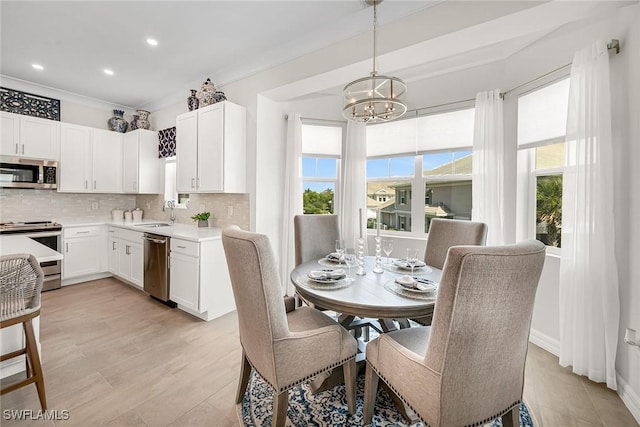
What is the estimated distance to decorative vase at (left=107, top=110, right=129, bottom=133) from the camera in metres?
4.47

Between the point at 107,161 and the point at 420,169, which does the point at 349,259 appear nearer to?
the point at 420,169

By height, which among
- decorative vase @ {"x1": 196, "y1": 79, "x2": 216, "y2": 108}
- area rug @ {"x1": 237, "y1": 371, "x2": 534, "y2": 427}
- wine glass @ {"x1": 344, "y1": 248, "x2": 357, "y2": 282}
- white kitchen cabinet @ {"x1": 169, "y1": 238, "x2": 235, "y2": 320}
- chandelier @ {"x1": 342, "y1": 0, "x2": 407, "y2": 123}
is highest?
decorative vase @ {"x1": 196, "y1": 79, "x2": 216, "y2": 108}

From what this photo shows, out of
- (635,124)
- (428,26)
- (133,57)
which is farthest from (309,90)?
(635,124)

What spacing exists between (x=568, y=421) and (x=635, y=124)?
6.14 ft

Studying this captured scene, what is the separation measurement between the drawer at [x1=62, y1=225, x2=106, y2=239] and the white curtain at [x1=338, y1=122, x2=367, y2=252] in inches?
143

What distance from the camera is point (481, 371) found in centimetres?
109

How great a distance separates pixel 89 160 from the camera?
4148mm

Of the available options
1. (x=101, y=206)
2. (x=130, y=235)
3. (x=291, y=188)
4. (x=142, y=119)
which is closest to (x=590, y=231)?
(x=291, y=188)

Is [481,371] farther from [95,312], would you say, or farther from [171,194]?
[171,194]

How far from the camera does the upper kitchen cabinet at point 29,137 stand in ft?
11.3

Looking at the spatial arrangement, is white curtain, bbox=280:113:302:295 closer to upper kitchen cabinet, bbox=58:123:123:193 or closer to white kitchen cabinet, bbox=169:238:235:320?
white kitchen cabinet, bbox=169:238:235:320

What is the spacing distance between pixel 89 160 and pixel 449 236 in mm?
5080

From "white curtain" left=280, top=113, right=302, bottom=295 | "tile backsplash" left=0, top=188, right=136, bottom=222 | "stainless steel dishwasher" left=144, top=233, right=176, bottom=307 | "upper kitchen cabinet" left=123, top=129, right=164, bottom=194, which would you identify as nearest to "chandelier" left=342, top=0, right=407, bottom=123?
"white curtain" left=280, top=113, right=302, bottom=295

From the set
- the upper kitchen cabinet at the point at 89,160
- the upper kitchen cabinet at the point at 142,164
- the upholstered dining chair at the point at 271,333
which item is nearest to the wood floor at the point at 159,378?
the upholstered dining chair at the point at 271,333
